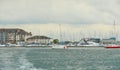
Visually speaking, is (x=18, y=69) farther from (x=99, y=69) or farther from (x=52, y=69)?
(x=99, y=69)

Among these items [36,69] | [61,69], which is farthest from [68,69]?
[36,69]

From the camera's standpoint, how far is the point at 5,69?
6075cm

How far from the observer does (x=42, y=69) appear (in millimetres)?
63031

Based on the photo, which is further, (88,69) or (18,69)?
(88,69)

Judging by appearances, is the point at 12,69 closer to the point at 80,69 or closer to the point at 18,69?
the point at 18,69

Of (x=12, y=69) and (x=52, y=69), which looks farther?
(x=52, y=69)

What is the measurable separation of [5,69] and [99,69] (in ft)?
42.7

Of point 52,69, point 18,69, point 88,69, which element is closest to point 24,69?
point 18,69

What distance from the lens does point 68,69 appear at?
64875 mm

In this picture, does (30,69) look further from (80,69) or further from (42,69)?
(80,69)

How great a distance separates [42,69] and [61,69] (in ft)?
9.65

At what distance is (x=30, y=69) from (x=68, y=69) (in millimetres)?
6361

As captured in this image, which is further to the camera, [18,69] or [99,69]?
[99,69]

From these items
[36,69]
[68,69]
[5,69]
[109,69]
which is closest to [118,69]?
[109,69]
